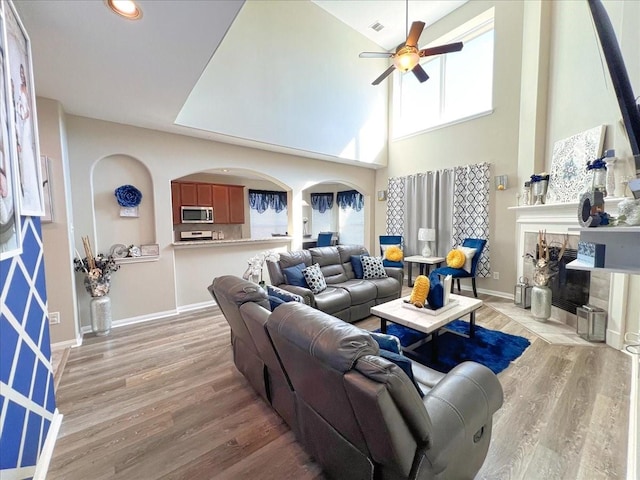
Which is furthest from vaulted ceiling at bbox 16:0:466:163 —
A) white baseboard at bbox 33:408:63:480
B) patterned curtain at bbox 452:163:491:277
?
patterned curtain at bbox 452:163:491:277

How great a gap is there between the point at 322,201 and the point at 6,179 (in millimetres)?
7577

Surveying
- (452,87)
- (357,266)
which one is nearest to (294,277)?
(357,266)

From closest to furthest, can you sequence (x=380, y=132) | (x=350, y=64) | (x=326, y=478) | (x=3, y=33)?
(x=3, y=33), (x=326, y=478), (x=350, y=64), (x=380, y=132)

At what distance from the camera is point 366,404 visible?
89 cm

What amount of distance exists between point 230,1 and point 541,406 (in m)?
3.24

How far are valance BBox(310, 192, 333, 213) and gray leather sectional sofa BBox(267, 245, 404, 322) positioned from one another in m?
4.36

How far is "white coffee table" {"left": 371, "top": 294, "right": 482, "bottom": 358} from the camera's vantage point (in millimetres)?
2336

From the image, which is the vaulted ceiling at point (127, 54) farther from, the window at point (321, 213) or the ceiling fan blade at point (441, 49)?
the window at point (321, 213)

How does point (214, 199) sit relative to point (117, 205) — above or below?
above

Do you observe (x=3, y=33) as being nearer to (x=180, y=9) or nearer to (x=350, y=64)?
(x=180, y=9)

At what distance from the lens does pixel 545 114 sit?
3.82 meters

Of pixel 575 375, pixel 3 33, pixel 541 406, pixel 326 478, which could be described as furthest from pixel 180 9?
pixel 575 375

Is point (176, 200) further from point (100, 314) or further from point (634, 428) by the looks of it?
point (634, 428)

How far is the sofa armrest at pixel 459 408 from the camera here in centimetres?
105
